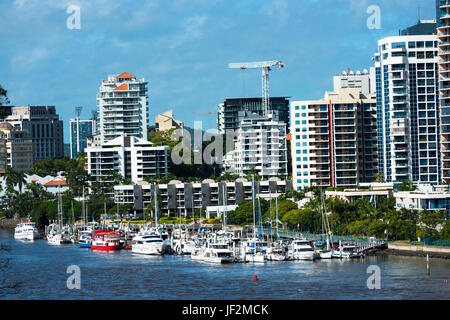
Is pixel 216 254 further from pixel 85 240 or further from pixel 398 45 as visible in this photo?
pixel 398 45

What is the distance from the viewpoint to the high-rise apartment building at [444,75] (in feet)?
347

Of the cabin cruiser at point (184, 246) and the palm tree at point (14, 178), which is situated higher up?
the palm tree at point (14, 178)

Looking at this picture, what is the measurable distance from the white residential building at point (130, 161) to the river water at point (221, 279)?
273 ft

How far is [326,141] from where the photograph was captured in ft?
487

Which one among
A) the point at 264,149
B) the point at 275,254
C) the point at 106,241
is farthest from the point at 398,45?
the point at 275,254

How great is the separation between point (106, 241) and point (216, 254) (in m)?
27.0

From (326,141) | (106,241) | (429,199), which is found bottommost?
(106,241)

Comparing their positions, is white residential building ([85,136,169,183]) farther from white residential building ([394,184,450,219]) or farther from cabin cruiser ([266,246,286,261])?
cabin cruiser ([266,246,286,261])

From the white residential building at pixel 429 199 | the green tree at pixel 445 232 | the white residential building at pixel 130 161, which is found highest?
the white residential building at pixel 130 161

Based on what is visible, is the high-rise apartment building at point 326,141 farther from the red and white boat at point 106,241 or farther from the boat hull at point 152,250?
the boat hull at point 152,250

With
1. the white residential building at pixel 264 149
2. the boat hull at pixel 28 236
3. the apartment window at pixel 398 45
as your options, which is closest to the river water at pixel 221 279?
the boat hull at pixel 28 236

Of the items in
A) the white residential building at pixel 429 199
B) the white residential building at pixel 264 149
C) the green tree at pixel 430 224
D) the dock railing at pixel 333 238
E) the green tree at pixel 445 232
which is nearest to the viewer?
the green tree at pixel 445 232
